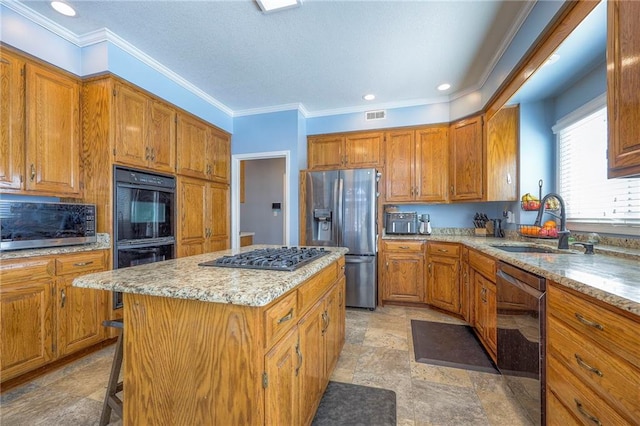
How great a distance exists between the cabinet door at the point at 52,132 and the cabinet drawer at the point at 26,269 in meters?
0.63

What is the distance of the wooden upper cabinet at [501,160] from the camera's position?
293cm

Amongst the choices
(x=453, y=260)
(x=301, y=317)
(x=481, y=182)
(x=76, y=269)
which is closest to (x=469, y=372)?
(x=453, y=260)

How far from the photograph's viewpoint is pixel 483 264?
2.25 metres

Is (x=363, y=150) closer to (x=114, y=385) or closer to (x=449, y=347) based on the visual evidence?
(x=449, y=347)

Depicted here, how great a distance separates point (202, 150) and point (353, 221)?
2131 mm

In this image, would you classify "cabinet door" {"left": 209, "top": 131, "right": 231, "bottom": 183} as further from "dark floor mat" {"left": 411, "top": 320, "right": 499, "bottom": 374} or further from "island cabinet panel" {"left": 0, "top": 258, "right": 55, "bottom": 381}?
"dark floor mat" {"left": 411, "top": 320, "right": 499, "bottom": 374}

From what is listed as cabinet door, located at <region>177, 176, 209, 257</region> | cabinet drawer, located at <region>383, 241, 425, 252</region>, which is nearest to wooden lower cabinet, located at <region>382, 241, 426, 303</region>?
cabinet drawer, located at <region>383, 241, 425, 252</region>

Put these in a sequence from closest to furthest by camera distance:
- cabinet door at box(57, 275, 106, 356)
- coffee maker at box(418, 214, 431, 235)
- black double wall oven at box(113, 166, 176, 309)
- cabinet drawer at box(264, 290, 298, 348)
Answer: cabinet drawer at box(264, 290, 298, 348), cabinet door at box(57, 275, 106, 356), black double wall oven at box(113, 166, 176, 309), coffee maker at box(418, 214, 431, 235)

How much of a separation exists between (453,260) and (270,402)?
2672mm

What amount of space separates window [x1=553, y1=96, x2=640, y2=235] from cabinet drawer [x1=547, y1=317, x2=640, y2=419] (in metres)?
1.25

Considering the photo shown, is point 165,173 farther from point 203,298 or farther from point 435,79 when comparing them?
point 435,79

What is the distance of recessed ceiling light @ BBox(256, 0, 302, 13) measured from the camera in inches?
74.2

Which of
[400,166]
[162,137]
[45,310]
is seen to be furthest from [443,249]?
[45,310]

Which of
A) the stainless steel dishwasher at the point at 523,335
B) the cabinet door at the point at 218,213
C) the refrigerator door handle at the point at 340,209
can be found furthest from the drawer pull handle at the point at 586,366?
the cabinet door at the point at 218,213
